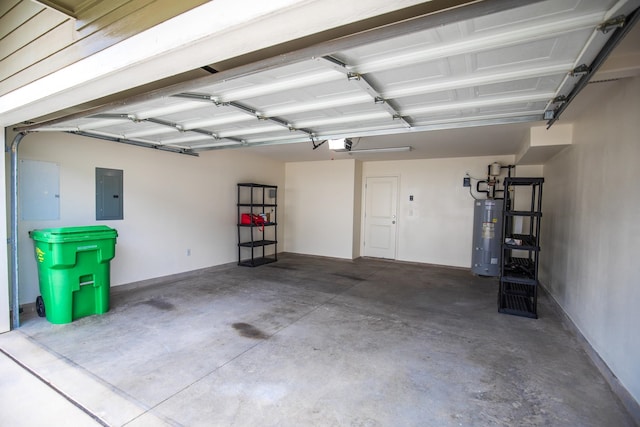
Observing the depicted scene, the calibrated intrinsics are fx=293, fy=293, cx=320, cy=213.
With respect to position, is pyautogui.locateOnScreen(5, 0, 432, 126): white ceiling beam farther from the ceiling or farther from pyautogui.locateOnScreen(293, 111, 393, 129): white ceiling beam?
pyautogui.locateOnScreen(293, 111, 393, 129): white ceiling beam

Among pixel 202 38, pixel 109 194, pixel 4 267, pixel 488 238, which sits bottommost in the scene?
pixel 4 267

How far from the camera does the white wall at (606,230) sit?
215 centimetres

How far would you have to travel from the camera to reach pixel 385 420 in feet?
6.18

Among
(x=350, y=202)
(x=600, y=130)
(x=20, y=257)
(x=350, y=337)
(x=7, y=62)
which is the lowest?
(x=350, y=337)

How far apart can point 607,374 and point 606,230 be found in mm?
1195

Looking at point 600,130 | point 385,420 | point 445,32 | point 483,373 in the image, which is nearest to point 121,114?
point 445,32

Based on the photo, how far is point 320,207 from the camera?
7457 mm

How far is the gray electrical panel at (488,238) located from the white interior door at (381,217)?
6.03 feet

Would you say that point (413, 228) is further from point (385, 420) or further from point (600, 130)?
point (385, 420)

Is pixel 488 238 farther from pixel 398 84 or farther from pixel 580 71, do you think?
pixel 398 84

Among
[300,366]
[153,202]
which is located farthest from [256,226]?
[300,366]

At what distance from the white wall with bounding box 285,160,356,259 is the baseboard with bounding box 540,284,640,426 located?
169 inches

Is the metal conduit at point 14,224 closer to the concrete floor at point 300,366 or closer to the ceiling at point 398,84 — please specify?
the concrete floor at point 300,366

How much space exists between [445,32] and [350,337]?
8.93 feet
